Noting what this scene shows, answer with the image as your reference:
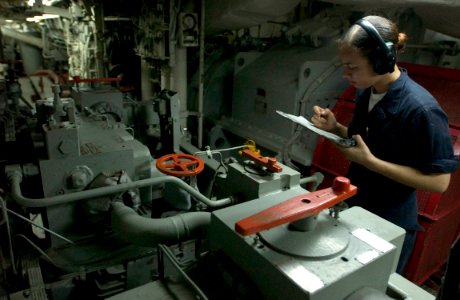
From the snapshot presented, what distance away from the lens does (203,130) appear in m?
4.21

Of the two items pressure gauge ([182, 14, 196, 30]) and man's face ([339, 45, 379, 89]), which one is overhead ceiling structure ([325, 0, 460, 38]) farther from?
man's face ([339, 45, 379, 89])

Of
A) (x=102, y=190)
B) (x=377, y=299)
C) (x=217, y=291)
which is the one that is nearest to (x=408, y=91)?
(x=377, y=299)

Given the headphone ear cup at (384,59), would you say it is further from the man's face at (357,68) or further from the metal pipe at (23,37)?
the metal pipe at (23,37)

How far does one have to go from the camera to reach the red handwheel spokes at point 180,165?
1.74 m

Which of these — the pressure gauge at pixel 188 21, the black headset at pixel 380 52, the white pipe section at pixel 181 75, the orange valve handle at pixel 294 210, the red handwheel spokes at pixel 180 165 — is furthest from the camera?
the white pipe section at pixel 181 75

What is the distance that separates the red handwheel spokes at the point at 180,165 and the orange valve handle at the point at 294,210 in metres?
0.88

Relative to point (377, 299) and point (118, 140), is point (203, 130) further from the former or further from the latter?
point (377, 299)

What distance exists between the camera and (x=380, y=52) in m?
1.27

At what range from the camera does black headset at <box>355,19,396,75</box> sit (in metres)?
1.25

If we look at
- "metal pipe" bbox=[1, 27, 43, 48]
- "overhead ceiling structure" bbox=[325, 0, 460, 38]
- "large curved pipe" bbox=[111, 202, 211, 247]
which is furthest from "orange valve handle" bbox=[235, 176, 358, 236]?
"metal pipe" bbox=[1, 27, 43, 48]

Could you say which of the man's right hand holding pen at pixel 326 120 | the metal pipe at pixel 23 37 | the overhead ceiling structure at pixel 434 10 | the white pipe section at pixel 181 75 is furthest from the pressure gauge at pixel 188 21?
the metal pipe at pixel 23 37

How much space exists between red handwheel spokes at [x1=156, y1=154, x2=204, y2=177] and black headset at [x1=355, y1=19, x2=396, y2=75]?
3.10 ft

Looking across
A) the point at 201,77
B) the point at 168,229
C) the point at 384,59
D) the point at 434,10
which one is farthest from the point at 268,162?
the point at 201,77

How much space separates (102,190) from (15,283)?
604 mm
